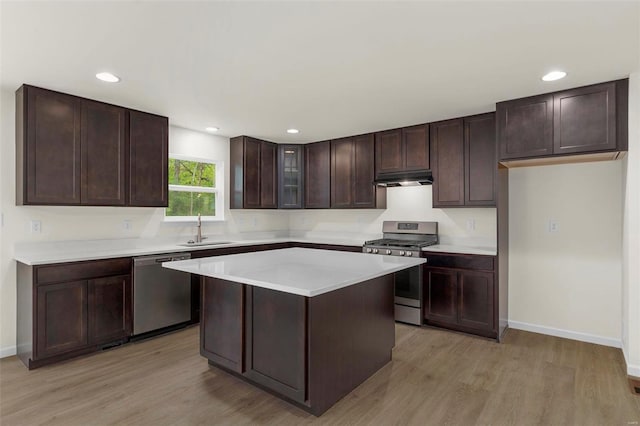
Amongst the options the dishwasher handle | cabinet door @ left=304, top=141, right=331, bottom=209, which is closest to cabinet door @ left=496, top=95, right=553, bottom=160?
cabinet door @ left=304, top=141, right=331, bottom=209

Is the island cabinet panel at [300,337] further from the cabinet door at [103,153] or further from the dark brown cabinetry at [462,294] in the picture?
the cabinet door at [103,153]

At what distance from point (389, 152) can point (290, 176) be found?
1.68 metres

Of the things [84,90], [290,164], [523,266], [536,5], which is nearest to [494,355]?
[523,266]

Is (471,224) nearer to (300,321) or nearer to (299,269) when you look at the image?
(299,269)

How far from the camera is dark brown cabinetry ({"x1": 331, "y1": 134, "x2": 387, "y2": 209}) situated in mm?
4789

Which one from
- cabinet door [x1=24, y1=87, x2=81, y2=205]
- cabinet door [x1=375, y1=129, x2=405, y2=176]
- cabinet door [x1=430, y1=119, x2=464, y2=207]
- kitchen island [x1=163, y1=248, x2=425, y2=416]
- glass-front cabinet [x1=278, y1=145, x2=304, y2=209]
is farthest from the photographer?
glass-front cabinet [x1=278, y1=145, x2=304, y2=209]

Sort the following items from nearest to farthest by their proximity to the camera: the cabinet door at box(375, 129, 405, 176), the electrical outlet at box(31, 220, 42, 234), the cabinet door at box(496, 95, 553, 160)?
the cabinet door at box(496, 95, 553, 160)
the electrical outlet at box(31, 220, 42, 234)
the cabinet door at box(375, 129, 405, 176)

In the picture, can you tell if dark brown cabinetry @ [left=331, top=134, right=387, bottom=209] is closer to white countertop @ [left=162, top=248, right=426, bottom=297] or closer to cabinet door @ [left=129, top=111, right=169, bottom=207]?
Answer: white countertop @ [left=162, top=248, right=426, bottom=297]

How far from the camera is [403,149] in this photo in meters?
4.43

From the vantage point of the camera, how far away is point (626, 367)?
279cm

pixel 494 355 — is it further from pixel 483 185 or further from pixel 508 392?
pixel 483 185

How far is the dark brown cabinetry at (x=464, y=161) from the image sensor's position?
12.2ft

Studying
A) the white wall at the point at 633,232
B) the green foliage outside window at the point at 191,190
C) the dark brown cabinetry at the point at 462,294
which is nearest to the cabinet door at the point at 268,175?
the green foliage outside window at the point at 191,190

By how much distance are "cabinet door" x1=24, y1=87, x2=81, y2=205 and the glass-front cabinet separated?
9.03ft
